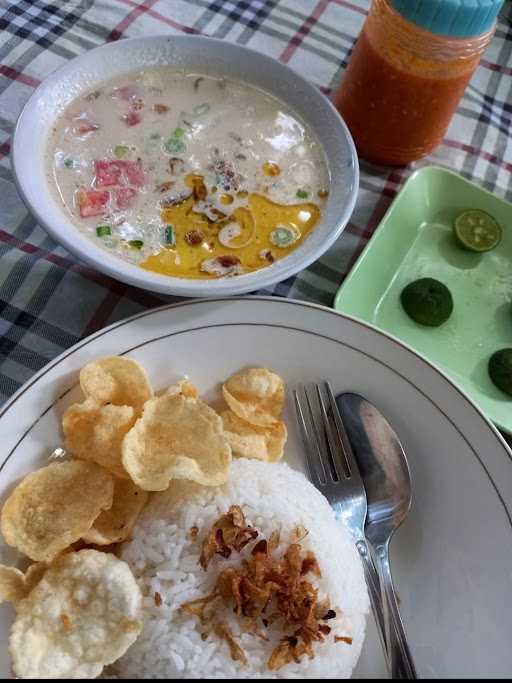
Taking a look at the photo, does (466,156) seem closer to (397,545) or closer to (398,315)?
(398,315)

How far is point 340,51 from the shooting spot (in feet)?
7.12

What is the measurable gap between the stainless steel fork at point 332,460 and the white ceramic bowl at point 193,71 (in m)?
0.28

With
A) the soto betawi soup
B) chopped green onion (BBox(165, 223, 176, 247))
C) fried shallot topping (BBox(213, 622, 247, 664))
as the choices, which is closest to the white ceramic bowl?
the soto betawi soup

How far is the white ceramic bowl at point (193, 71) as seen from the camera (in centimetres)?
130

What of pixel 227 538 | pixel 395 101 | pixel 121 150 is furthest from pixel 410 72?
pixel 227 538

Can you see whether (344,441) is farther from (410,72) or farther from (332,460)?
(410,72)

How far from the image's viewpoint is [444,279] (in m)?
1.74

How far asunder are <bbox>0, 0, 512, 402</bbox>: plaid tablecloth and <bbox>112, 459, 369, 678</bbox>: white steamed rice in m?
0.46

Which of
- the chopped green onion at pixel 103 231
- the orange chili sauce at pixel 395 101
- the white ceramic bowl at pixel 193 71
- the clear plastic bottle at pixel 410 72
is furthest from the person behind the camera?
the orange chili sauce at pixel 395 101

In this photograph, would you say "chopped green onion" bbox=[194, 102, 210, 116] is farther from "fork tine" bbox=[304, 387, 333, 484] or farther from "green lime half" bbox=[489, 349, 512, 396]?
"green lime half" bbox=[489, 349, 512, 396]

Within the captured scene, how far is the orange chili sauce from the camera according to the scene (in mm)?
1646

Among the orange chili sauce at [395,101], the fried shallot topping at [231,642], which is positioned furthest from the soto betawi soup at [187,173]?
the fried shallot topping at [231,642]

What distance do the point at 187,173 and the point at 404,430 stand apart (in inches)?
30.7

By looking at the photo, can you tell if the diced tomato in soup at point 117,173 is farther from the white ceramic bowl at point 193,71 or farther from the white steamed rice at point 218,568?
the white steamed rice at point 218,568
